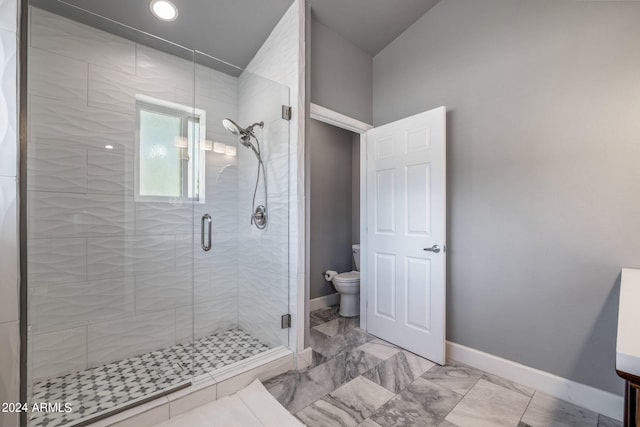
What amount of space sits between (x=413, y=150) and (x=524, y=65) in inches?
34.5

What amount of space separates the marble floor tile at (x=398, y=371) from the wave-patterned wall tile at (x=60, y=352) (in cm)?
196

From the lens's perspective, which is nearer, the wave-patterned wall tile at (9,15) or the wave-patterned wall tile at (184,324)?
the wave-patterned wall tile at (9,15)

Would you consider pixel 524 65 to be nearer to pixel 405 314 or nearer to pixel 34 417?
pixel 405 314

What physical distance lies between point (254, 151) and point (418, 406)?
7.21ft

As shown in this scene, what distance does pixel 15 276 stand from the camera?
1.18m

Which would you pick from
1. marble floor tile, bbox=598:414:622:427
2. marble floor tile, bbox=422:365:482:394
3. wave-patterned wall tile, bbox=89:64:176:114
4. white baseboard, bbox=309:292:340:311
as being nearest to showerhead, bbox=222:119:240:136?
wave-patterned wall tile, bbox=89:64:176:114

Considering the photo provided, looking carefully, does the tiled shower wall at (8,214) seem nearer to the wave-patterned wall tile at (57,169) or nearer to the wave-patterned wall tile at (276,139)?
the wave-patterned wall tile at (57,169)

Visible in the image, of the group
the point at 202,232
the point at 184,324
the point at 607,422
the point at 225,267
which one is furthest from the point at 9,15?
the point at 607,422

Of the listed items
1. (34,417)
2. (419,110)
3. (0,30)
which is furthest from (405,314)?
(0,30)

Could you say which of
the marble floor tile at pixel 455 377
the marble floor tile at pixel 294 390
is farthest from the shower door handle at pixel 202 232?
the marble floor tile at pixel 455 377

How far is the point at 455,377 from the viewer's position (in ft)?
6.27

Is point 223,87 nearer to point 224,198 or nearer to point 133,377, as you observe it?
point 224,198

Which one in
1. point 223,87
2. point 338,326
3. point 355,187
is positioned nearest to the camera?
point 223,87

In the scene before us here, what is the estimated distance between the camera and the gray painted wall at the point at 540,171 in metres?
1.54
